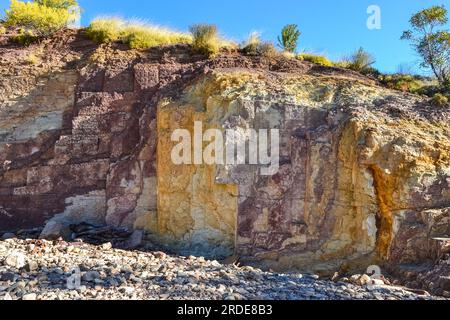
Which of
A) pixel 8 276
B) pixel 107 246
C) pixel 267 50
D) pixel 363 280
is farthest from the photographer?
pixel 267 50

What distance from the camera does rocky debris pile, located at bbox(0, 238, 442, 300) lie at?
535 centimetres

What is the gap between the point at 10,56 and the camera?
35.1 ft

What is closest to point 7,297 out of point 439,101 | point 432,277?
point 432,277

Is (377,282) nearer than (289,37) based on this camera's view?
Yes

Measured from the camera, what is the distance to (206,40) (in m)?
10.7

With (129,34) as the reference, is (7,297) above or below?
below

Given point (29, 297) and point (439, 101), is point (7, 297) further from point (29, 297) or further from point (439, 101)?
point (439, 101)

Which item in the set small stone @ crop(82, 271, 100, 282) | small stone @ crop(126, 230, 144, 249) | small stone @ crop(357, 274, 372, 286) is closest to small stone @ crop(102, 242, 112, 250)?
small stone @ crop(126, 230, 144, 249)

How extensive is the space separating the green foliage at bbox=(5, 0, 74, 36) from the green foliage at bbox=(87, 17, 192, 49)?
102 centimetres

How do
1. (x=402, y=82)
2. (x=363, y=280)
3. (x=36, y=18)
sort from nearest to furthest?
(x=363, y=280) → (x=402, y=82) → (x=36, y=18)

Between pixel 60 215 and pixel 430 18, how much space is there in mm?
9909

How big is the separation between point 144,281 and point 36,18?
8529 mm
